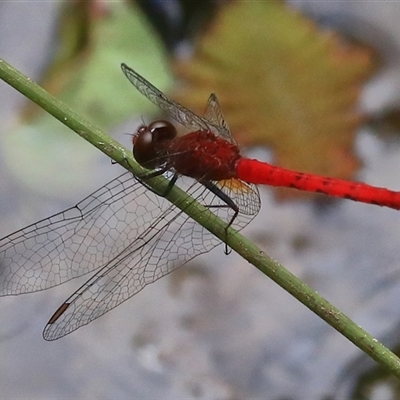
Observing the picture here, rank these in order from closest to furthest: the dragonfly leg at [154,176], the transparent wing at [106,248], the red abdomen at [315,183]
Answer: the dragonfly leg at [154,176]
the red abdomen at [315,183]
the transparent wing at [106,248]

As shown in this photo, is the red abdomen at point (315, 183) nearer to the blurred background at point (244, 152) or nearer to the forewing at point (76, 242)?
the forewing at point (76, 242)

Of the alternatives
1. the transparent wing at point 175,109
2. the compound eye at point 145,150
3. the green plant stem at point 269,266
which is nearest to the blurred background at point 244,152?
the transparent wing at point 175,109

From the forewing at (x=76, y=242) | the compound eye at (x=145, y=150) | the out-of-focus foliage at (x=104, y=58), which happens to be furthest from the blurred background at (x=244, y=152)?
the compound eye at (x=145, y=150)

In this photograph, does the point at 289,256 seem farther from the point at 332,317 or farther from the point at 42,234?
the point at 332,317

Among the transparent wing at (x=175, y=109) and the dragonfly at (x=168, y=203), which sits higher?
the transparent wing at (x=175, y=109)

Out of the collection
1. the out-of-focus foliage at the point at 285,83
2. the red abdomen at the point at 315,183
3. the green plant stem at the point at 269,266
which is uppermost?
the out-of-focus foliage at the point at 285,83

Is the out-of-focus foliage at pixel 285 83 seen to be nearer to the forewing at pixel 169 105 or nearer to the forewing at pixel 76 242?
the forewing at pixel 76 242

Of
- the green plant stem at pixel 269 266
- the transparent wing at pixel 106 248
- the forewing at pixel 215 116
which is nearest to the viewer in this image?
the green plant stem at pixel 269 266

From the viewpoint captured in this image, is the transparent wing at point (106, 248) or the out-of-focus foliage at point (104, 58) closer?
the transparent wing at point (106, 248)

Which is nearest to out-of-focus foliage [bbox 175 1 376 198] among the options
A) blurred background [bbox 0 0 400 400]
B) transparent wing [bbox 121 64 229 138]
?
blurred background [bbox 0 0 400 400]

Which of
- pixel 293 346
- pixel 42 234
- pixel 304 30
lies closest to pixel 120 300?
pixel 42 234
